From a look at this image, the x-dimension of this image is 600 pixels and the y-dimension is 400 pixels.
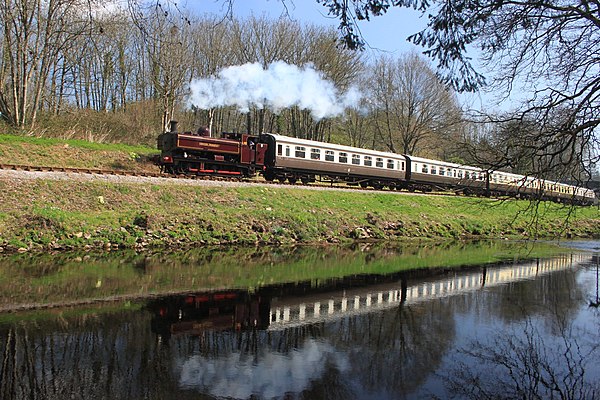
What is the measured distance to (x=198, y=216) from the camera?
1537 centimetres

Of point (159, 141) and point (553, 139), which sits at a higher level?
point (159, 141)

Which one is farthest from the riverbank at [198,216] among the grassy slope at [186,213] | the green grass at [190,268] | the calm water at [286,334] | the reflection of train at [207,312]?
the reflection of train at [207,312]

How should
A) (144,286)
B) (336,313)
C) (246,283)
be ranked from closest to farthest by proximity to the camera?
(336,313) < (144,286) < (246,283)

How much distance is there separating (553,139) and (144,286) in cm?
726

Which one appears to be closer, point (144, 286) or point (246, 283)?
point (144, 286)

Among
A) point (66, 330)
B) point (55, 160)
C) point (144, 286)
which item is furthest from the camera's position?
point (55, 160)

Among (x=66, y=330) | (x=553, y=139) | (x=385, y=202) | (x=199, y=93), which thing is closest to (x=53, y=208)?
(x=66, y=330)

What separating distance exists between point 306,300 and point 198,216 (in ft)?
25.8

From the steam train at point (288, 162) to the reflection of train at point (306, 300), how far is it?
5.91m

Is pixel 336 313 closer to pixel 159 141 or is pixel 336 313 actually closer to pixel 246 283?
pixel 246 283

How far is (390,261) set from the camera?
13.5m

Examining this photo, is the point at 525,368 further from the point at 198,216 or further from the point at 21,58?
the point at 21,58

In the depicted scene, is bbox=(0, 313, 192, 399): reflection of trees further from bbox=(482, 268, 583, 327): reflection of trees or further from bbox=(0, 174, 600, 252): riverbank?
bbox=(482, 268, 583, 327): reflection of trees

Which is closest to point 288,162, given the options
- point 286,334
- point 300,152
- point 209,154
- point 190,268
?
point 300,152
